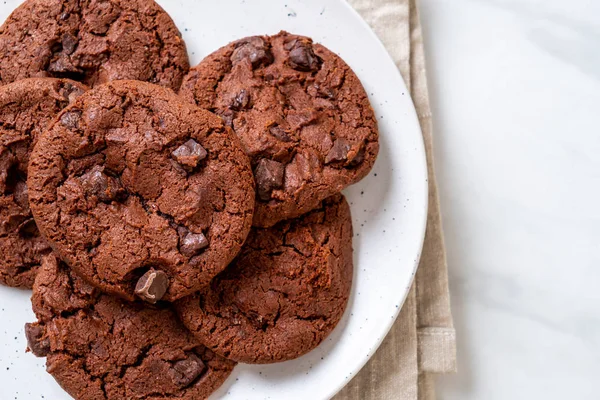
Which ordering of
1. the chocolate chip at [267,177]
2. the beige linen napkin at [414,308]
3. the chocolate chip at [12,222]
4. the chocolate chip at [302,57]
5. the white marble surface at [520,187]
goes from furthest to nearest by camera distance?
the white marble surface at [520,187] < the beige linen napkin at [414,308] < the chocolate chip at [302,57] < the chocolate chip at [12,222] < the chocolate chip at [267,177]

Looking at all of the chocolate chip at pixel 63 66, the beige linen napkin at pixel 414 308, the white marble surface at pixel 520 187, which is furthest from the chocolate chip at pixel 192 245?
the white marble surface at pixel 520 187

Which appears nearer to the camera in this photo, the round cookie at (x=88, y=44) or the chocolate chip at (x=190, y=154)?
the chocolate chip at (x=190, y=154)

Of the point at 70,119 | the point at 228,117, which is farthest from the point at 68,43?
the point at 228,117

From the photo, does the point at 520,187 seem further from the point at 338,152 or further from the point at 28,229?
the point at 28,229

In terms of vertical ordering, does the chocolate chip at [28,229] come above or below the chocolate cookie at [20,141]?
below

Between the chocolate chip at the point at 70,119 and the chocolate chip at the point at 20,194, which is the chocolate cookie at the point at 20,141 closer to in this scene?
the chocolate chip at the point at 20,194

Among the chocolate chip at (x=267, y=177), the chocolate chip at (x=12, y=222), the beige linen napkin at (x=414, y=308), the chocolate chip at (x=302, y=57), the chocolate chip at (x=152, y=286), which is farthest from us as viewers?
the beige linen napkin at (x=414, y=308)

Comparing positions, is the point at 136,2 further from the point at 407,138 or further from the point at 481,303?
the point at 481,303
